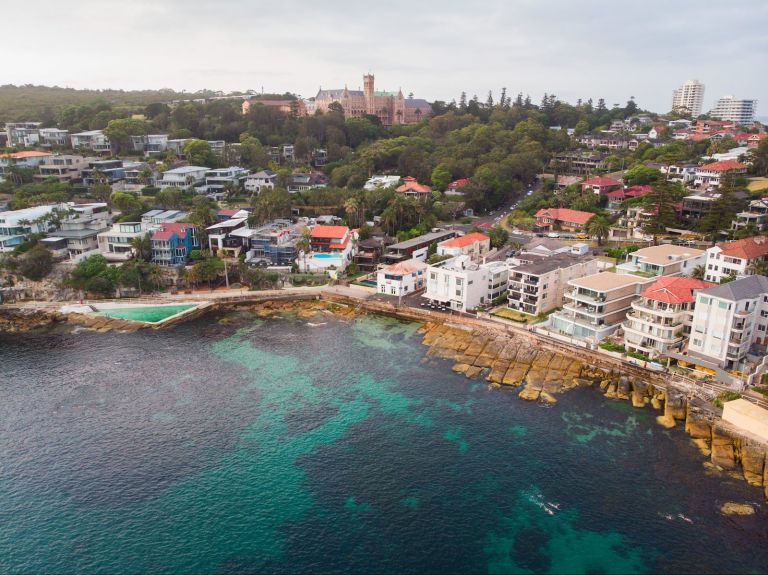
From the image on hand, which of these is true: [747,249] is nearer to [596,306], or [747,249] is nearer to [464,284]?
[596,306]

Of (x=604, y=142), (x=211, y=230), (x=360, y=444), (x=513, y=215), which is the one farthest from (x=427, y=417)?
(x=604, y=142)

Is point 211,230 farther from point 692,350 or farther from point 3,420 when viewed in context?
point 692,350

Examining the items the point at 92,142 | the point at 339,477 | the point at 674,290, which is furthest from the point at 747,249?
the point at 92,142

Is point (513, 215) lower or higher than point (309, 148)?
lower

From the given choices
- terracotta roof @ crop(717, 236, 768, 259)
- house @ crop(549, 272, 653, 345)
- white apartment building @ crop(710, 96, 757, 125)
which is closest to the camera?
house @ crop(549, 272, 653, 345)

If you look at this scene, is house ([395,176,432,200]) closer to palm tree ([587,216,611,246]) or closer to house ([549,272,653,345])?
palm tree ([587,216,611,246])

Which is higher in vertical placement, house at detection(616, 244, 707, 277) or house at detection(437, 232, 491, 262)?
house at detection(616, 244, 707, 277)

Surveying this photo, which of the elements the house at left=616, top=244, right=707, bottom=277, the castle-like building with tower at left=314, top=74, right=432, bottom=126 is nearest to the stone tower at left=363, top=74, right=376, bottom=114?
the castle-like building with tower at left=314, top=74, right=432, bottom=126
